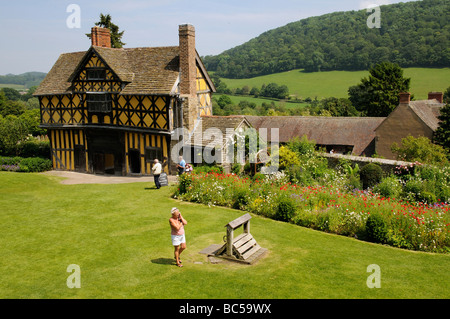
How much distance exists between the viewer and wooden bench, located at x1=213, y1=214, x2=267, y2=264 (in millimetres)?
11133

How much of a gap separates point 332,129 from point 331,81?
54.5 metres

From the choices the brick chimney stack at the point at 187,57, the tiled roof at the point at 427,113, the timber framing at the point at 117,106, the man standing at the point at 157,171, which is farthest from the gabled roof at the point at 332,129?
the man standing at the point at 157,171

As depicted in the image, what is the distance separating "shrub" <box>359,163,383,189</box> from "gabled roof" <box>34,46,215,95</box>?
1276cm

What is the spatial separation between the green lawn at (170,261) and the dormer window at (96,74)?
43.6ft

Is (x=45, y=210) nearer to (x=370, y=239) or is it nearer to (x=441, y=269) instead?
(x=370, y=239)

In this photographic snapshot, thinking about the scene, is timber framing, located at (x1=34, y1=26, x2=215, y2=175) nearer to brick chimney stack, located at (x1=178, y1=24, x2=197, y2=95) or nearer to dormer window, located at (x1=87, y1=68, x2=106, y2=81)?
dormer window, located at (x1=87, y1=68, x2=106, y2=81)

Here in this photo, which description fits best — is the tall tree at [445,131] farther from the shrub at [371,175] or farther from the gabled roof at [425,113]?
the shrub at [371,175]

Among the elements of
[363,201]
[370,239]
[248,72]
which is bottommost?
[370,239]

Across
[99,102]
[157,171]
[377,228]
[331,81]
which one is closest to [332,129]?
[99,102]

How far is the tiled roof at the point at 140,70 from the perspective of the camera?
2597 cm
